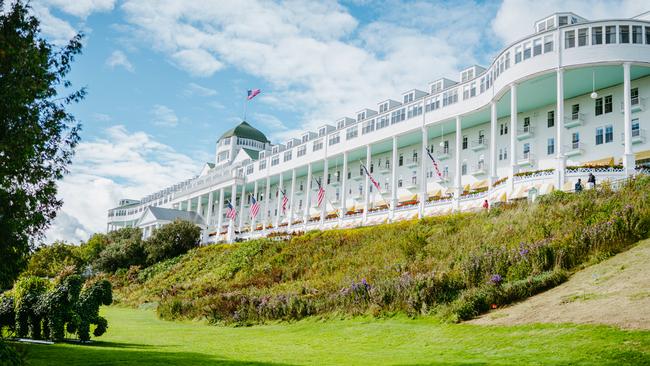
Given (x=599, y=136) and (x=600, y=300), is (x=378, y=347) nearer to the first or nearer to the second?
(x=600, y=300)

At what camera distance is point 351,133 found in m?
62.4

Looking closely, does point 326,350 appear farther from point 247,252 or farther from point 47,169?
point 247,252

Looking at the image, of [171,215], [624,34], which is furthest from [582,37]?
[171,215]

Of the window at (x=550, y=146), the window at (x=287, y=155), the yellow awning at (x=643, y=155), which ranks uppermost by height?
the window at (x=287, y=155)

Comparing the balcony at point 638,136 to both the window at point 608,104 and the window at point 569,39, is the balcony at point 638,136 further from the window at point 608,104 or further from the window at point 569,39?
the window at point 569,39

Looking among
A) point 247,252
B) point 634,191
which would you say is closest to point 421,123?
point 247,252

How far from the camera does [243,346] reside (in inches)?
610

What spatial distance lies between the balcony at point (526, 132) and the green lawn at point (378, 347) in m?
34.0

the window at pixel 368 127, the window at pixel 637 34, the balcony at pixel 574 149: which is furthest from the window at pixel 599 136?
the window at pixel 368 127

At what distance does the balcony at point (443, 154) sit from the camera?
54969mm

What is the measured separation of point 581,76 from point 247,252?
28.2 meters

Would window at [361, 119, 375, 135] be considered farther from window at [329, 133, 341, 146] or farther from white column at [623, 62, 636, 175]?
white column at [623, 62, 636, 175]

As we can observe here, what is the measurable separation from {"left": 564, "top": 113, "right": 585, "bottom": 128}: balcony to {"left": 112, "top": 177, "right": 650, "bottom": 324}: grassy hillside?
18.9m

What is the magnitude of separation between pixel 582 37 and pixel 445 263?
2396 centimetres
